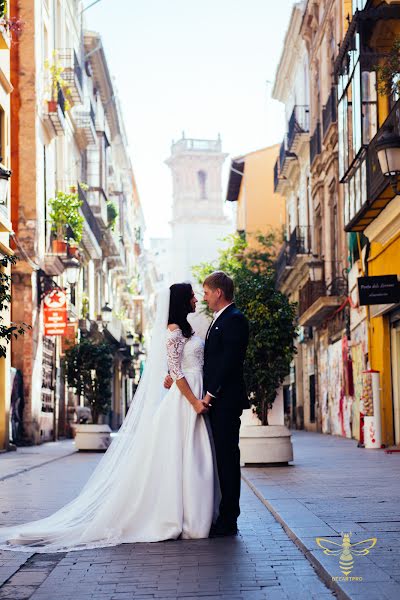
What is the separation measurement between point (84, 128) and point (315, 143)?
26.0ft

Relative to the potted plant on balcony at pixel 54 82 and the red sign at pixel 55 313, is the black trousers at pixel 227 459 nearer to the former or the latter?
the red sign at pixel 55 313

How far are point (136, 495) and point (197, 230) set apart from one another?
3441 inches

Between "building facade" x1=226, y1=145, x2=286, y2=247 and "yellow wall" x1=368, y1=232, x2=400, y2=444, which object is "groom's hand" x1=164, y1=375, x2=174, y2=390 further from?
"building facade" x1=226, y1=145, x2=286, y2=247

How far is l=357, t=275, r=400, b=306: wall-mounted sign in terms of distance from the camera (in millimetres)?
18192

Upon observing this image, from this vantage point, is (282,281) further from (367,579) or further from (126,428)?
(367,579)

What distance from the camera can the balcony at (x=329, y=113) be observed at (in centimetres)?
2745

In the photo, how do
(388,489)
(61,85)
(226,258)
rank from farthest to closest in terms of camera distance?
(226,258) → (61,85) → (388,489)

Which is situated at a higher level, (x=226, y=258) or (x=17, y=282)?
(x=226, y=258)

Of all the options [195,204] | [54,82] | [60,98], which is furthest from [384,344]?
[195,204]

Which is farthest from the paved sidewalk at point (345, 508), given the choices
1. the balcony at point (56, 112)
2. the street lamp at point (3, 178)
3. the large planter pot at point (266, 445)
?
the balcony at point (56, 112)

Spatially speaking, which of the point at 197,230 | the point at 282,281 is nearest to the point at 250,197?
the point at 282,281

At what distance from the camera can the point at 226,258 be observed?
45.4 meters

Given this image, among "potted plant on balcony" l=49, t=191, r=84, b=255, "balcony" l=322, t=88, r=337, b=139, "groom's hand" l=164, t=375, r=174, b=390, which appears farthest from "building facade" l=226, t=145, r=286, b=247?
"groom's hand" l=164, t=375, r=174, b=390

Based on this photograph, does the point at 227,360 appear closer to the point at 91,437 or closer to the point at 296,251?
the point at 91,437
